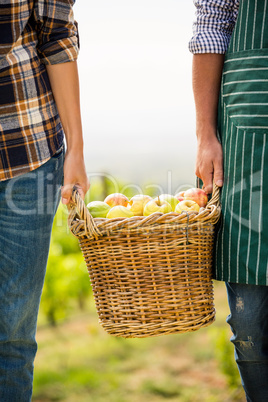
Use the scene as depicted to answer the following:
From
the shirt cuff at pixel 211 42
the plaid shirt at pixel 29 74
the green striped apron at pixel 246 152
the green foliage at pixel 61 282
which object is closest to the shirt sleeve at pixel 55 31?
the plaid shirt at pixel 29 74

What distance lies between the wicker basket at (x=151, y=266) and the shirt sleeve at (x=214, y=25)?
0.49 meters

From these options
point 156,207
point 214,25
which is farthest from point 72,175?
point 214,25

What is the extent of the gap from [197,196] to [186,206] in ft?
0.35

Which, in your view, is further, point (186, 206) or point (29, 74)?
point (186, 206)

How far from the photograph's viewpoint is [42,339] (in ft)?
15.4

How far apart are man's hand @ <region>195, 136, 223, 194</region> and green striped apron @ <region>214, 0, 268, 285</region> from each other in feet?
0.10

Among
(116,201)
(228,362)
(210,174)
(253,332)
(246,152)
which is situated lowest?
(228,362)

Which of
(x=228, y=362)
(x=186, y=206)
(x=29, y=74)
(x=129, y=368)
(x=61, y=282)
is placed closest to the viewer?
(x=29, y=74)

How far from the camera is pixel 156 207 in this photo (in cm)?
168

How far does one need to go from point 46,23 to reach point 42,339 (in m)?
3.64

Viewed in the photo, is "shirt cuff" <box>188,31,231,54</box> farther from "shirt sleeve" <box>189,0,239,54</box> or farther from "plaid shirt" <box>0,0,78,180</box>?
"plaid shirt" <box>0,0,78,180</box>

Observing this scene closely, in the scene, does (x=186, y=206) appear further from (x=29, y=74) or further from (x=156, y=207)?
(x=29, y=74)

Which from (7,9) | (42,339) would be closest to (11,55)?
(7,9)

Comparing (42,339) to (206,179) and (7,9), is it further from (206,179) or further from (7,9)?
(7,9)
